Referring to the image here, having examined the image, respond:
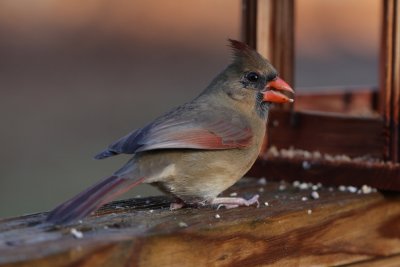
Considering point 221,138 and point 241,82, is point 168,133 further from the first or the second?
point 241,82

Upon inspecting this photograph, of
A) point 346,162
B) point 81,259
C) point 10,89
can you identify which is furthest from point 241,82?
point 10,89

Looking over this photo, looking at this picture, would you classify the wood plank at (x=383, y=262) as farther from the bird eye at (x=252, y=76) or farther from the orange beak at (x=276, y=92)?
the bird eye at (x=252, y=76)

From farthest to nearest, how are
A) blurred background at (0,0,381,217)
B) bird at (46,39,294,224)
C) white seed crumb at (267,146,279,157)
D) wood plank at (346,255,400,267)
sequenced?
blurred background at (0,0,381,217), white seed crumb at (267,146,279,157), wood plank at (346,255,400,267), bird at (46,39,294,224)

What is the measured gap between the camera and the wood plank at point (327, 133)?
13.6 ft

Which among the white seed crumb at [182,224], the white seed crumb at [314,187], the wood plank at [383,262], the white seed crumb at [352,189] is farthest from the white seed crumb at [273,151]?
the white seed crumb at [182,224]

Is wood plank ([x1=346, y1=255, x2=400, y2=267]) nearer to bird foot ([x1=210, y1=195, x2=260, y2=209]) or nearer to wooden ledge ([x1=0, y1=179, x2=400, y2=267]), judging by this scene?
wooden ledge ([x1=0, y1=179, x2=400, y2=267])

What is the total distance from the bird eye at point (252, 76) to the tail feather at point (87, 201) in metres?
0.81

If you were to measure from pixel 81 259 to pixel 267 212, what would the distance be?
888 millimetres

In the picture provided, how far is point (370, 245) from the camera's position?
3.67 metres

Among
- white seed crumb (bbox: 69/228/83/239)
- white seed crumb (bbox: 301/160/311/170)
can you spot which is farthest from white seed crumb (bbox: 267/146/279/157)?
white seed crumb (bbox: 69/228/83/239)

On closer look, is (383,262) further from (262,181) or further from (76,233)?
(76,233)

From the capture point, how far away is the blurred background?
9.28m

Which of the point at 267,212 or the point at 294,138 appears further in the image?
the point at 294,138

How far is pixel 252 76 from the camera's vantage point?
3760 millimetres
